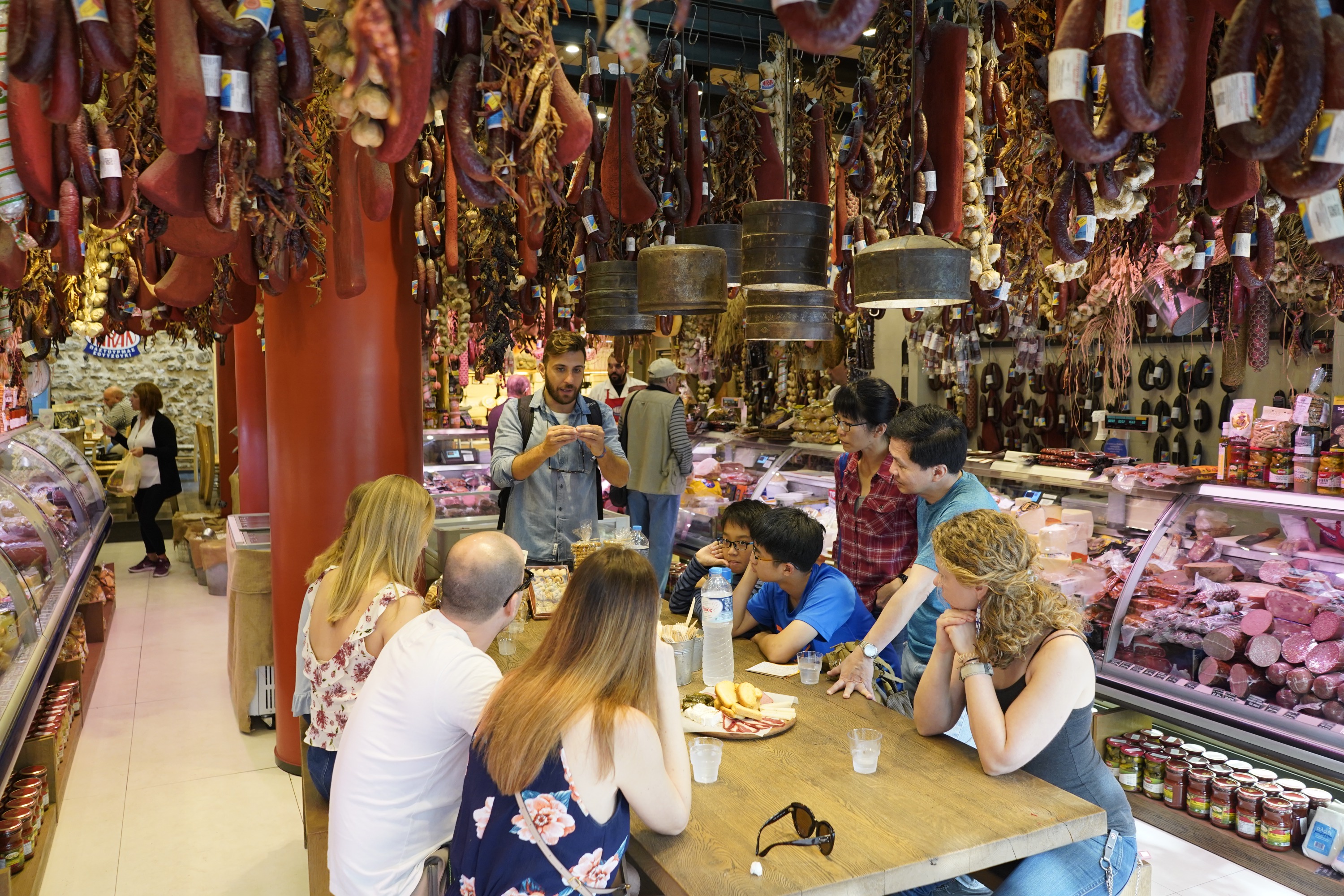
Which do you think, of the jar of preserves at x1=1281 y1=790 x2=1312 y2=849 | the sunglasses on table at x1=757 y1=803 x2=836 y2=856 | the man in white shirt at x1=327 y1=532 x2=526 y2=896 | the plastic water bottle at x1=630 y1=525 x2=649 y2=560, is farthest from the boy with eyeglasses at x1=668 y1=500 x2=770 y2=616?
the jar of preserves at x1=1281 y1=790 x2=1312 y2=849

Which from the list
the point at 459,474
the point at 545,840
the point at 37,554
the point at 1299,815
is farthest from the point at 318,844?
the point at 459,474

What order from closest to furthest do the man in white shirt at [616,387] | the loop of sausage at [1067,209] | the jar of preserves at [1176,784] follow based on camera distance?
the loop of sausage at [1067,209] → the jar of preserves at [1176,784] → the man in white shirt at [616,387]

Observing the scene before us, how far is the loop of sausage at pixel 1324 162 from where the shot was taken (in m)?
1.28

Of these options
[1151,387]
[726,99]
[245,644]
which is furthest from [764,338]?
[1151,387]

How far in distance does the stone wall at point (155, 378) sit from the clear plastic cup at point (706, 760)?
1334 centimetres

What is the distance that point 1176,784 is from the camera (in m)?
3.86

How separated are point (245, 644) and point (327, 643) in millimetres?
2434

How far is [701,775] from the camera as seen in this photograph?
2336 mm

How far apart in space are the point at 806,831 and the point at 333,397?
3.20 metres

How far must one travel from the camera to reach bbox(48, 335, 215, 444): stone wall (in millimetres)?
14172

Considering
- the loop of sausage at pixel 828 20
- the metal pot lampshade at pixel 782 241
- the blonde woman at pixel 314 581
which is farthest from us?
the blonde woman at pixel 314 581

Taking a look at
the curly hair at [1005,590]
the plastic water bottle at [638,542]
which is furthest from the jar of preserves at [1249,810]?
the plastic water bottle at [638,542]

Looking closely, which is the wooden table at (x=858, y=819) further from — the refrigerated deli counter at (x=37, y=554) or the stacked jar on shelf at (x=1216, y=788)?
the refrigerated deli counter at (x=37, y=554)

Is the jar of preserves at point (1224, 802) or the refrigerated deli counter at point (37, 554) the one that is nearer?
the jar of preserves at point (1224, 802)
